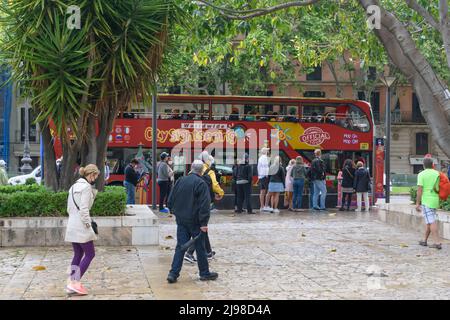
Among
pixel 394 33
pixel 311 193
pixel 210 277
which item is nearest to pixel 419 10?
pixel 394 33

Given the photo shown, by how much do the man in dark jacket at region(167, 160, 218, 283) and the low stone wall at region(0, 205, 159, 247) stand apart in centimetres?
341

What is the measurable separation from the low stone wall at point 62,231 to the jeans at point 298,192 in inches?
385

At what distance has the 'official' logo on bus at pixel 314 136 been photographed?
24766 millimetres

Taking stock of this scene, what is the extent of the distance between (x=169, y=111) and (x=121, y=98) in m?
11.7

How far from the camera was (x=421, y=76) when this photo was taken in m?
11.1

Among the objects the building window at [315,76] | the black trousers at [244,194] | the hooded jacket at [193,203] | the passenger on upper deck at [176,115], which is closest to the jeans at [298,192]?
the black trousers at [244,194]

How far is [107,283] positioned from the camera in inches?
357

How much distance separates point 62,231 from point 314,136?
14.0 m

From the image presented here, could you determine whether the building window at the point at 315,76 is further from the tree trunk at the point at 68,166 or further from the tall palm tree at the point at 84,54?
the tree trunk at the point at 68,166

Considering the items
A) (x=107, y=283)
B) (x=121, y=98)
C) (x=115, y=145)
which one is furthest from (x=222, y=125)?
(x=107, y=283)

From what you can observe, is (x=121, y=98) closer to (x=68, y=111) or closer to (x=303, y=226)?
(x=68, y=111)

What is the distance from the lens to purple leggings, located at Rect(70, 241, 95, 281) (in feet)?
27.4

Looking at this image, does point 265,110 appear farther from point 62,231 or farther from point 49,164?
point 62,231

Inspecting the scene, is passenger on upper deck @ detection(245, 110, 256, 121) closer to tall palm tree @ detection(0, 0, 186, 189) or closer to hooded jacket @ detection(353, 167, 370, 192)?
hooded jacket @ detection(353, 167, 370, 192)
